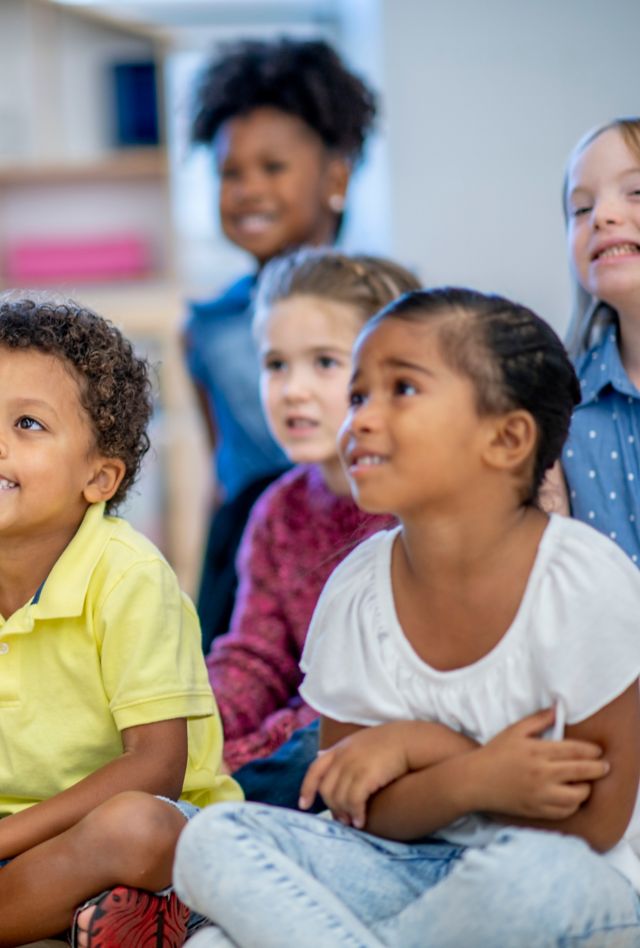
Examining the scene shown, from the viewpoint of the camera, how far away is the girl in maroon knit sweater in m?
1.73

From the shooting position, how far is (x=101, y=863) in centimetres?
112

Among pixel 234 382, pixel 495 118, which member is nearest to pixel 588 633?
pixel 234 382

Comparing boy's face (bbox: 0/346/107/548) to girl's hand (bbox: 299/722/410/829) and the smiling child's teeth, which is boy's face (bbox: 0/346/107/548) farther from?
the smiling child's teeth

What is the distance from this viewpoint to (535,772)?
1079 millimetres

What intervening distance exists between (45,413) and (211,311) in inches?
45.7

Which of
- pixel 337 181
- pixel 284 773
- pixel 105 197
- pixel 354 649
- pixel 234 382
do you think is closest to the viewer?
pixel 354 649

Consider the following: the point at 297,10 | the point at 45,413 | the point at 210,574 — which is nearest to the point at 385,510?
the point at 45,413

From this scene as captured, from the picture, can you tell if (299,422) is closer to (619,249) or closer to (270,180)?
(619,249)

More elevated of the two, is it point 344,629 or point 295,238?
point 295,238

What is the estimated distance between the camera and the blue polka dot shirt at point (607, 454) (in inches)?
55.7

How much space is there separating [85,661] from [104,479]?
0.19m

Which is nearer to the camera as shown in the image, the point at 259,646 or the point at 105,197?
the point at 259,646

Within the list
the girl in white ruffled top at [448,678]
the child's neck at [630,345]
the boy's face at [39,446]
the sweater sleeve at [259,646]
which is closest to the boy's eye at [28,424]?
the boy's face at [39,446]

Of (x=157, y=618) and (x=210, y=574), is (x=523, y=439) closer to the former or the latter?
(x=157, y=618)
